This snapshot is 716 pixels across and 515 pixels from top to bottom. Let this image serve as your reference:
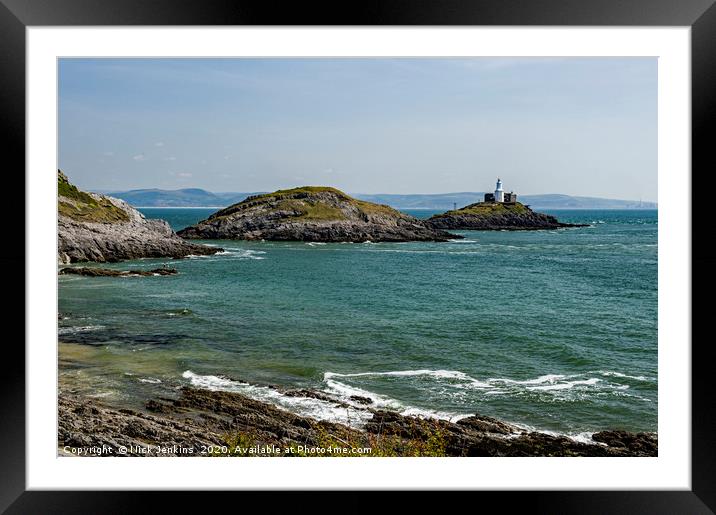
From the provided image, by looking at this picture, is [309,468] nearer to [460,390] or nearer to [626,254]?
[460,390]

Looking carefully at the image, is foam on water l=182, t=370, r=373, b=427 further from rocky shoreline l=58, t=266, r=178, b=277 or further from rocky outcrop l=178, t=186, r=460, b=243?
rocky outcrop l=178, t=186, r=460, b=243

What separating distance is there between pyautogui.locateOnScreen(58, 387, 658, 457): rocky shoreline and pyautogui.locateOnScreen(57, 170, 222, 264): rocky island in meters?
14.8

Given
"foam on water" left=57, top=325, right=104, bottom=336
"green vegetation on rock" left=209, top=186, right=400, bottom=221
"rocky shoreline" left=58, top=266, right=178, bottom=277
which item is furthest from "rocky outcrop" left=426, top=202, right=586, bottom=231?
"foam on water" left=57, top=325, right=104, bottom=336

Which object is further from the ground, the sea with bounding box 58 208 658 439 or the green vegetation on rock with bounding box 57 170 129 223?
the green vegetation on rock with bounding box 57 170 129 223

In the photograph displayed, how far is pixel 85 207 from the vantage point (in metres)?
21.4

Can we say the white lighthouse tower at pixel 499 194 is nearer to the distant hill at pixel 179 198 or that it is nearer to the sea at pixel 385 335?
the sea at pixel 385 335

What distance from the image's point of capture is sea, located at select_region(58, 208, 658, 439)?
27.8ft
